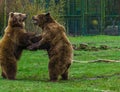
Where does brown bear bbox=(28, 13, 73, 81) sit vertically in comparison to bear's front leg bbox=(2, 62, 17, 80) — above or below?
above

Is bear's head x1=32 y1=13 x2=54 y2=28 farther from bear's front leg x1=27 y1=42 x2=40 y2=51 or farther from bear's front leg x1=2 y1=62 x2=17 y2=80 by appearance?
bear's front leg x1=2 y1=62 x2=17 y2=80

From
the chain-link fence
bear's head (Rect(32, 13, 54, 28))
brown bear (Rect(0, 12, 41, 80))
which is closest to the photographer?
brown bear (Rect(0, 12, 41, 80))

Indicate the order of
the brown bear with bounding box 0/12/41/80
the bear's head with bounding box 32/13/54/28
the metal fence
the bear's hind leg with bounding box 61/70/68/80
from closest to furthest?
the brown bear with bounding box 0/12/41/80 < the bear's hind leg with bounding box 61/70/68/80 < the bear's head with bounding box 32/13/54/28 < the metal fence

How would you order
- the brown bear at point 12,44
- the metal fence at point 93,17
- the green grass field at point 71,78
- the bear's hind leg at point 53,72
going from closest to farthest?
the green grass field at point 71,78
the bear's hind leg at point 53,72
the brown bear at point 12,44
the metal fence at point 93,17

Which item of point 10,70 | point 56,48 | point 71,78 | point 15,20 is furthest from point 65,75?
point 15,20

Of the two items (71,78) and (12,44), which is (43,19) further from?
(71,78)

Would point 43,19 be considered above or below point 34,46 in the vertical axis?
above

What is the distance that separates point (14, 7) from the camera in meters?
33.0

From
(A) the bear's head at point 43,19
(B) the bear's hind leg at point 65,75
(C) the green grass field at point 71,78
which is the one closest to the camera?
(C) the green grass field at point 71,78

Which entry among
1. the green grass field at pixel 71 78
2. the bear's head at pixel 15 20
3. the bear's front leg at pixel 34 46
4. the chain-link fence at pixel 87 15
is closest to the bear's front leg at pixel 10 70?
the green grass field at pixel 71 78

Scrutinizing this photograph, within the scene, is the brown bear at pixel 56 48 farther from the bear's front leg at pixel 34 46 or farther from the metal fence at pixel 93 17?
the metal fence at pixel 93 17

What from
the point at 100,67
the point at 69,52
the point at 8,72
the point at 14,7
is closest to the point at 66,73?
the point at 69,52

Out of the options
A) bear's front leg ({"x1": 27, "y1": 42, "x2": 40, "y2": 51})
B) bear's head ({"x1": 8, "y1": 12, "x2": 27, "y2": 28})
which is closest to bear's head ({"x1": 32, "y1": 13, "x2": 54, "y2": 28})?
bear's head ({"x1": 8, "y1": 12, "x2": 27, "y2": 28})

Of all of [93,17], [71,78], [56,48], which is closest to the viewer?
[56,48]
